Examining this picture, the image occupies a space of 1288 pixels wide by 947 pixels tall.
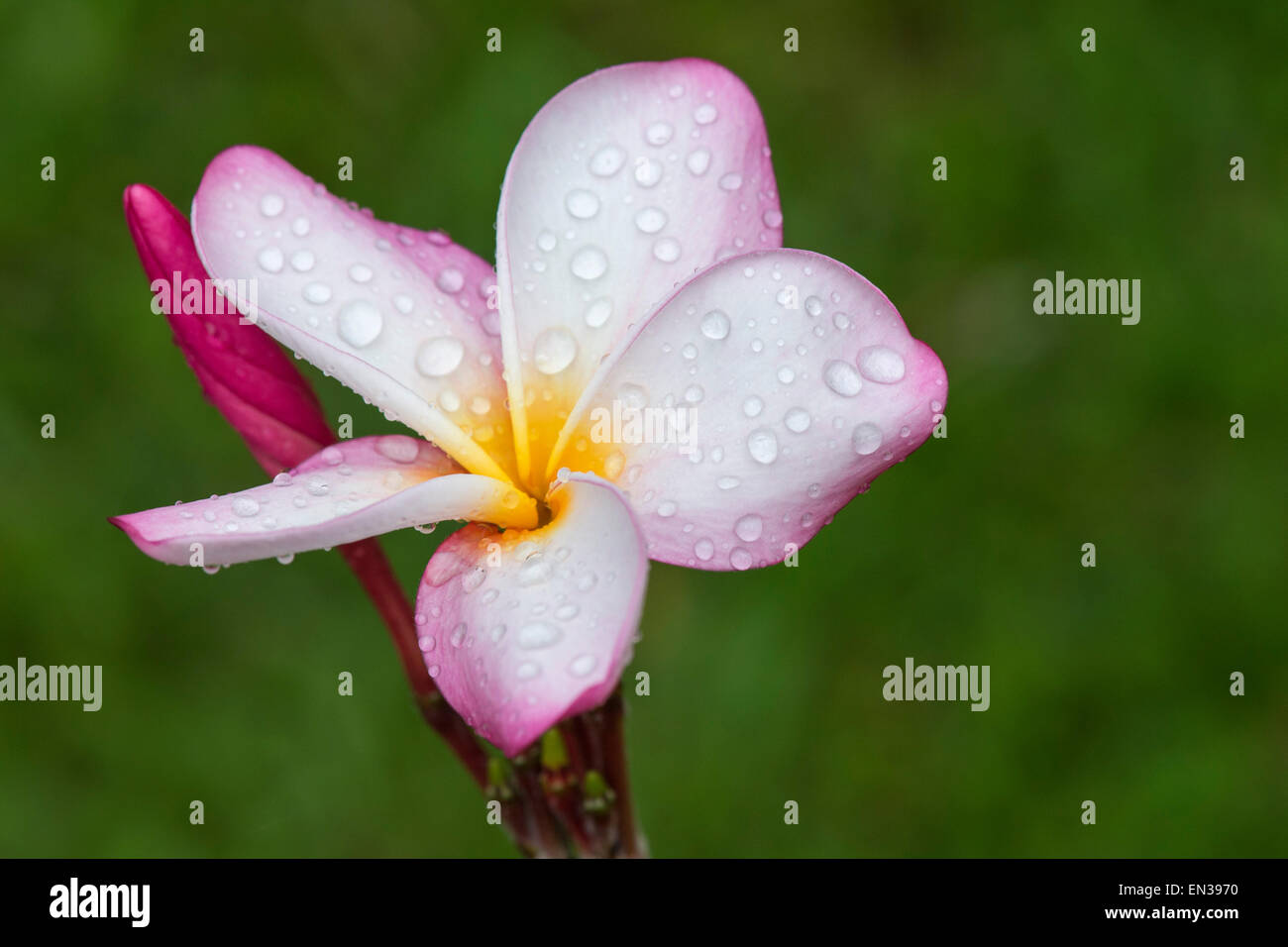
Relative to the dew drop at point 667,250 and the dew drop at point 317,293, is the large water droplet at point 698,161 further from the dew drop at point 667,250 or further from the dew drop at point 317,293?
the dew drop at point 317,293

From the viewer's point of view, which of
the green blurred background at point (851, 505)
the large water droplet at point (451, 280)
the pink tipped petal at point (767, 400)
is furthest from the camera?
the green blurred background at point (851, 505)

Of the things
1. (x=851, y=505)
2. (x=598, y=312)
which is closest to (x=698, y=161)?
(x=598, y=312)

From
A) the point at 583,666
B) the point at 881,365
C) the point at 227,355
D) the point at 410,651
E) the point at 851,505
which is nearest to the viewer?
the point at 583,666

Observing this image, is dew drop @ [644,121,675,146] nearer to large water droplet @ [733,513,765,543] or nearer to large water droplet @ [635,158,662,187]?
large water droplet @ [635,158,662,187]

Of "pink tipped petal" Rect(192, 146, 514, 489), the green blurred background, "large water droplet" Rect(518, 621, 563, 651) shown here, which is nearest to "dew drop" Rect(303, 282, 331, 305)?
"pink tipped petal" Rect(192, 146, 514, 489)

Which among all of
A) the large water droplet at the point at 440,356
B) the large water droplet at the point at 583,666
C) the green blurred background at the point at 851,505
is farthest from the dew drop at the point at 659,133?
the green blurred background at the point at 851,505

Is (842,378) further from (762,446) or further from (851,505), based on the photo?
(851,505)
